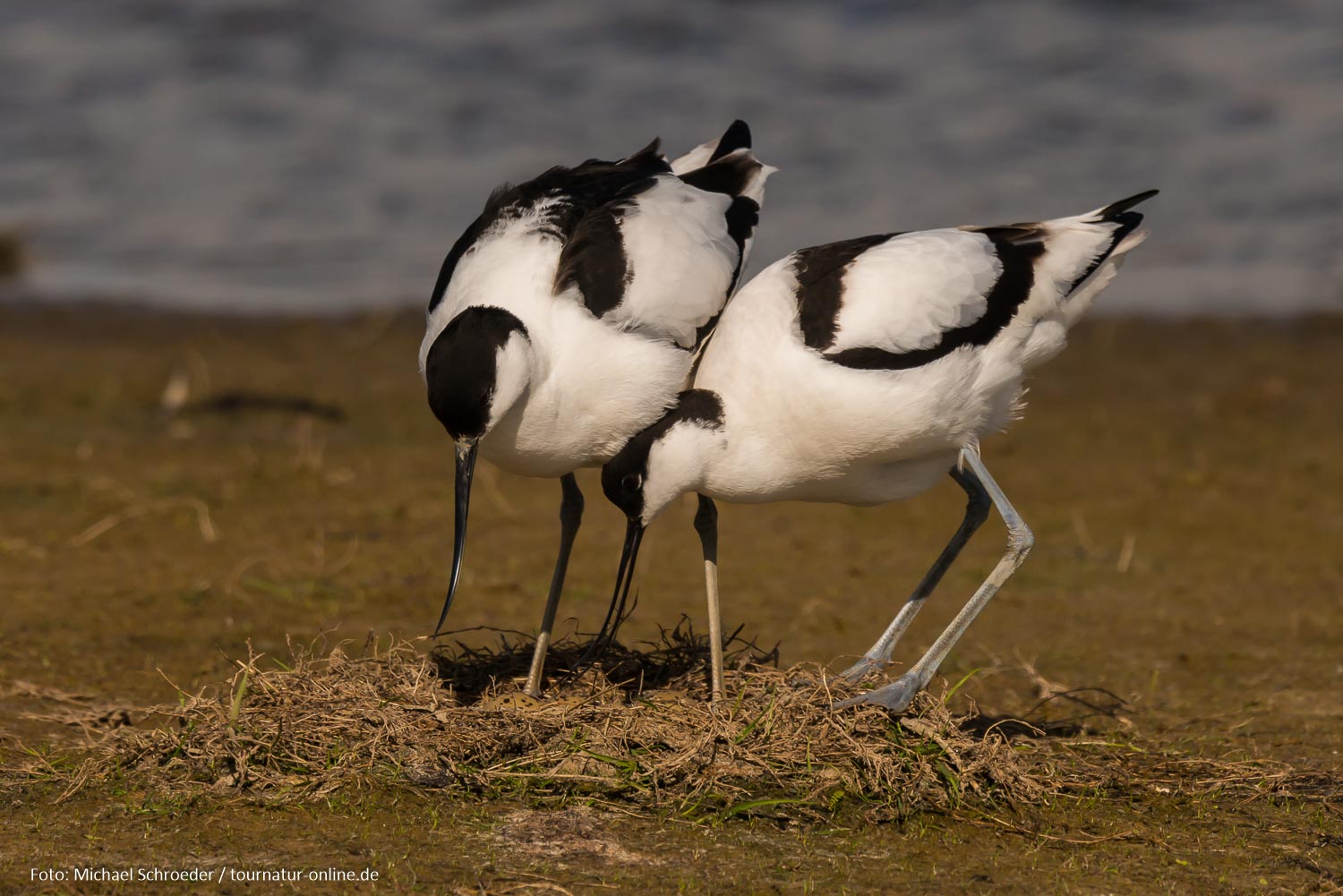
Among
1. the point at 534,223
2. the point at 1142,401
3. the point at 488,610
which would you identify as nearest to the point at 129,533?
the point at 488,610

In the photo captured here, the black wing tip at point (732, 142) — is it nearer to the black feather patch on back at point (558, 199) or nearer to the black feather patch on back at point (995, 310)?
the black feather patch on back at point (558, 199)

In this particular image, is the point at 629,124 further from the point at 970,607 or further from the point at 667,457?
the point at 667,457

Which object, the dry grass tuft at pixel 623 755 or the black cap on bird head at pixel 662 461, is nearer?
the dry grass tuft at pixel 623 755

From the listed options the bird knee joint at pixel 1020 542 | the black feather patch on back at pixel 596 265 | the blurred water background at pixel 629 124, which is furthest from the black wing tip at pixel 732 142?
the blurred water background at pixel 629 124

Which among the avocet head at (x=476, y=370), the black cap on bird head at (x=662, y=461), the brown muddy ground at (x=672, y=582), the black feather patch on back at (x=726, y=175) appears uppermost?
the black feather patch on back at (x=726, y=175)

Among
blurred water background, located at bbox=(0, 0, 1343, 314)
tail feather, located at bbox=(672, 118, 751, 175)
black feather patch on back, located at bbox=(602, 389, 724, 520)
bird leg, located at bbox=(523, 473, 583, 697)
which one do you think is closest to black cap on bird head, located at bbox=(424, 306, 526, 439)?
black feather patch on back, located at bbox=(602, 389, 724, 520)

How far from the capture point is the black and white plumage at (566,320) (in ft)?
11.8

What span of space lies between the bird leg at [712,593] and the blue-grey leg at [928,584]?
0.34 meters

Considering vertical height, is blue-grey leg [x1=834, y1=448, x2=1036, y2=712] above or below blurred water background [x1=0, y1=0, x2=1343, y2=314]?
below

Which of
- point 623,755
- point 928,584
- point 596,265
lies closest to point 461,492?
point 596,265

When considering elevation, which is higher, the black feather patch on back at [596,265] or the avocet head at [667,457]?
the black feather patch on back at [596,265]

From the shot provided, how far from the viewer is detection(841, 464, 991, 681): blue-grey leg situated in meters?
4.09

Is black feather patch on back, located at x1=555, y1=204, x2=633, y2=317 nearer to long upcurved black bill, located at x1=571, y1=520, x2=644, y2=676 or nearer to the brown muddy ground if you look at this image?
long upcurved black bill, located at x1=571, y1=520, x2=644, y2=676

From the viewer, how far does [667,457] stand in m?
3.75
